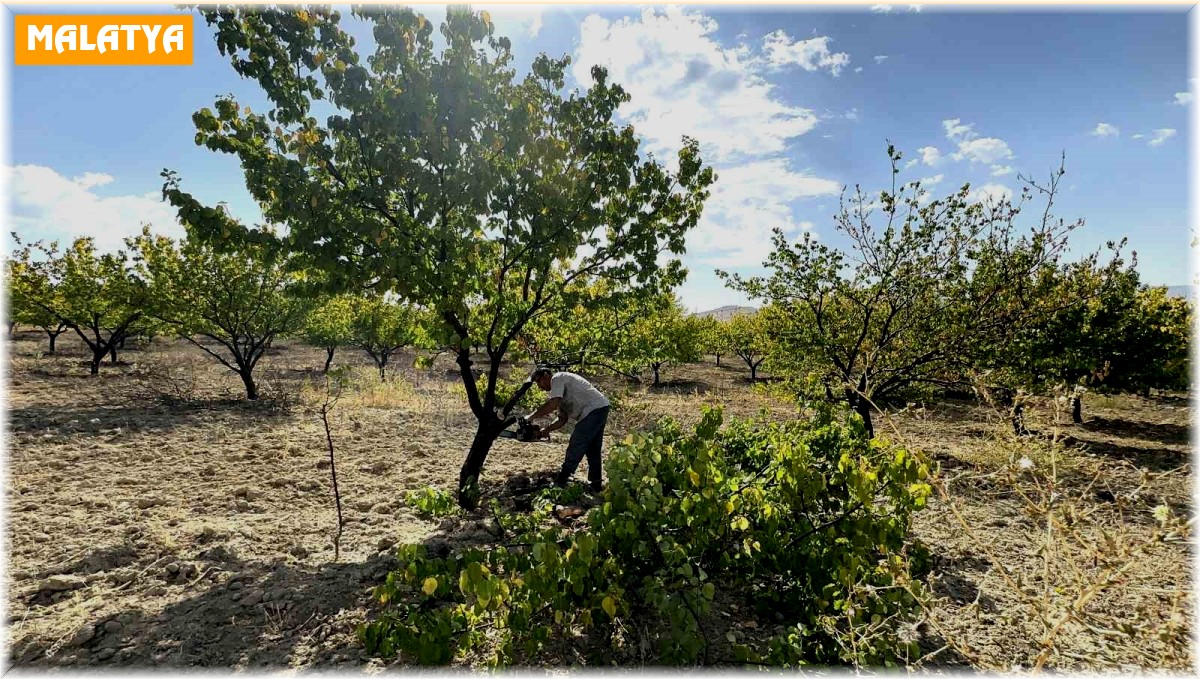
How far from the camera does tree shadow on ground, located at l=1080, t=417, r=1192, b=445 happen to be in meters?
14.4

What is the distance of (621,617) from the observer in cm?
366

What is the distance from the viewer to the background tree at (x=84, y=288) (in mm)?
13578

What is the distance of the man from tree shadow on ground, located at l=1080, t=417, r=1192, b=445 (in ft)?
53.2

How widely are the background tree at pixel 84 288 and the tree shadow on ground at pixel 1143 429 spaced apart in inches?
1009

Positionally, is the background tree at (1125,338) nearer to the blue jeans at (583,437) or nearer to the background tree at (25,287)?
the blue jeans at (583,437)

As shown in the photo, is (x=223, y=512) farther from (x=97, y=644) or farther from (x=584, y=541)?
(x=584, y=541)

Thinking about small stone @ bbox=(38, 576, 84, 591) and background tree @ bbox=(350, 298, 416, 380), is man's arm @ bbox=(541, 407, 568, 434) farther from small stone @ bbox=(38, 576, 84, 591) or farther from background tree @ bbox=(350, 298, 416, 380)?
background tree @ bbox=(350, 298, 416, 380)

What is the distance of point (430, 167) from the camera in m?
5.30

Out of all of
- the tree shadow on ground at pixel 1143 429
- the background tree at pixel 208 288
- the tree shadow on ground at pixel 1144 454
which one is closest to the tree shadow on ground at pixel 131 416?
the background tree at pixel 208 288

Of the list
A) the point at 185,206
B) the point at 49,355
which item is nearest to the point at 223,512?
the point at 185,206

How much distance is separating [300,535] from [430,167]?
3.83 m

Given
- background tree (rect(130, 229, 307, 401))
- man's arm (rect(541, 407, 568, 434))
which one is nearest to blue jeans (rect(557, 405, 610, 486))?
man's arm (rect(541, 407, 568, 434))

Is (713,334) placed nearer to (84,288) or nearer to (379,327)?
(379,327)

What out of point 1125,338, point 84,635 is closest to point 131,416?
point 84,635
